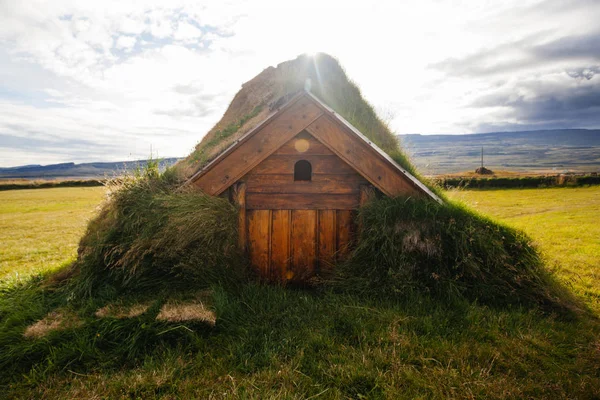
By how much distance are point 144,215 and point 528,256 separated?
17.4 ft

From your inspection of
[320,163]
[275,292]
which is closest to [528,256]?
[320,163]

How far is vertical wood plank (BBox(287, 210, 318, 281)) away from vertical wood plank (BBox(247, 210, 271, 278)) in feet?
1.32

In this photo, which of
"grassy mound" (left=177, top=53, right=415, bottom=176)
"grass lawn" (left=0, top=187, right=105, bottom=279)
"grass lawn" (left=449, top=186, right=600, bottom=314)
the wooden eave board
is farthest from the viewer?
"grass lawn" (left=0, top=187, right=105, bottom=279)

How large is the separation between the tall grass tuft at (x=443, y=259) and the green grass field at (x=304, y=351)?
0.24 metres

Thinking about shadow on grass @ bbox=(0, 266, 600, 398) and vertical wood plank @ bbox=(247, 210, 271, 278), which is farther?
vertical wood plank @ bbox=(247, 210, 271, 278)

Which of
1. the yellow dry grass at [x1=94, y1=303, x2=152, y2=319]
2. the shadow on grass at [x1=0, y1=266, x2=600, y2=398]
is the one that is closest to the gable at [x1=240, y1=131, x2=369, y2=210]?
the shadow on grass at [x1=0, y1=266, x2=600, y2=398]

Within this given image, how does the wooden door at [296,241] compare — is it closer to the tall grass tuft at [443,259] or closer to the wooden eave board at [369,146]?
the tall grass tuft at [443,259]

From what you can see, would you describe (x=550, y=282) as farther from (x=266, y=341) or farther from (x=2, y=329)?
(x=2, y=329)

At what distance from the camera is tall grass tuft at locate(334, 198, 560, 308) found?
441 centimetres

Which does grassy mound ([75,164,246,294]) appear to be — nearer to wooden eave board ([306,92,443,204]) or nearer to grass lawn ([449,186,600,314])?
wooden eave board ([306,92,443,204])

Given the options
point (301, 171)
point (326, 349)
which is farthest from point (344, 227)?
point (326, 349)

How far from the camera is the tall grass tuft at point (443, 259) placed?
14.5 feet

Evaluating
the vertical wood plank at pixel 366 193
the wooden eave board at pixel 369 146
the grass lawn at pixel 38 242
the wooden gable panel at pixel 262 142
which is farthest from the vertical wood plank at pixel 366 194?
the grass lawn at pixel 38 242

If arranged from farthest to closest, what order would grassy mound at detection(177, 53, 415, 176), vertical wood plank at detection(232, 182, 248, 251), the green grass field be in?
grassy mound at detection(177, 53, 415, 176) < vertical wood plank at detection(232, 182, 248, 251) < the green grass field
